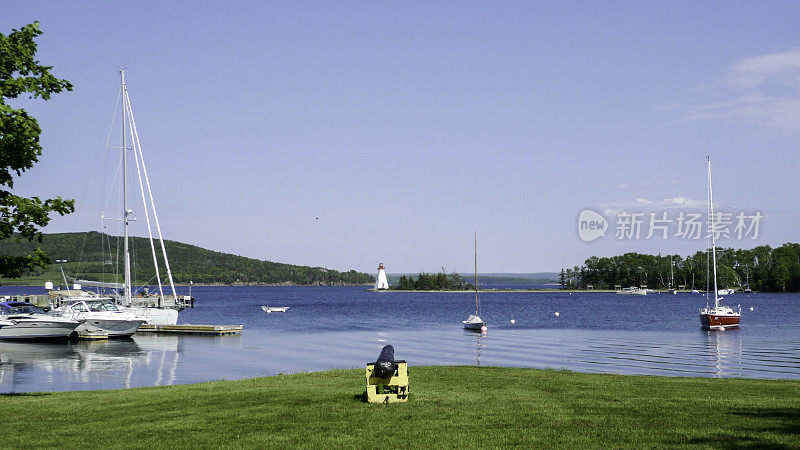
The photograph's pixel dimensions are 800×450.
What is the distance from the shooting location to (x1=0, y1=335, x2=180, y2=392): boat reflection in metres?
27.4

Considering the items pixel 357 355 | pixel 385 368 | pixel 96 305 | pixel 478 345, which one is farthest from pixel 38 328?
pixel 385 368

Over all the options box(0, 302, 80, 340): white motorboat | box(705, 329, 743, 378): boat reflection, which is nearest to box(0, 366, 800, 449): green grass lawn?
box(705, 329, 743, 378): boat reflection

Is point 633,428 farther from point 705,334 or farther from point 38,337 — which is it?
point 705,334

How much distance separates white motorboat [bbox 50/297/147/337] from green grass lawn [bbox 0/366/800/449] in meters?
36.1

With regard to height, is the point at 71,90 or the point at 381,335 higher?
the point at 71,90

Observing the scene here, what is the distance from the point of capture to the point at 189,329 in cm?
5897

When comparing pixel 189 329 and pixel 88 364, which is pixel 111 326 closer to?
pixel 189 329

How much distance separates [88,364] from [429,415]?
27500mm

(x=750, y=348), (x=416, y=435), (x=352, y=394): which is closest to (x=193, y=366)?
(x=352, y=394)

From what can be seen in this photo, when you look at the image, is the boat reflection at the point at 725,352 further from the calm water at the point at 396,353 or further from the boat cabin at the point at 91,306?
the boat cabin at the point at 91,306

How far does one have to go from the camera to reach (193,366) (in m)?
35.9

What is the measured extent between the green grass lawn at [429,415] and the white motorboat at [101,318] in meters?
36.1

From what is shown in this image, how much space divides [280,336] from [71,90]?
149ft

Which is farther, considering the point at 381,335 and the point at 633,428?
the point at 381,335
